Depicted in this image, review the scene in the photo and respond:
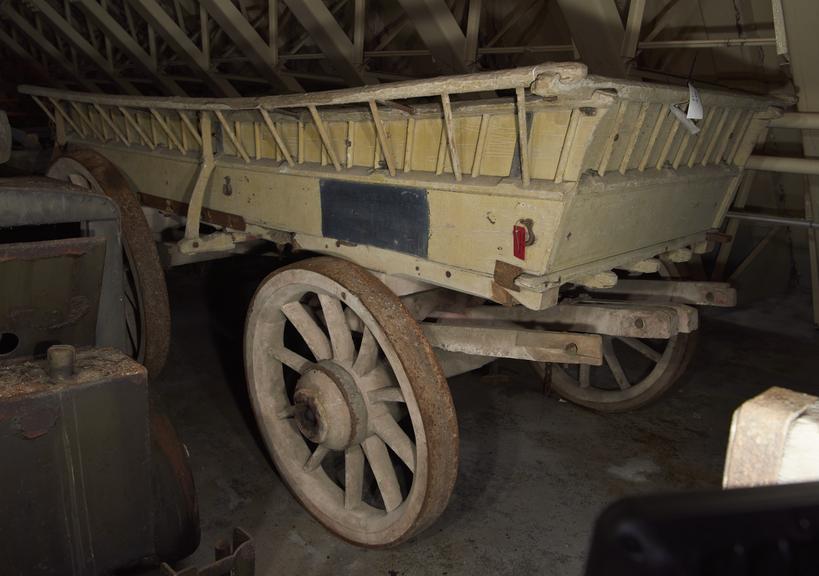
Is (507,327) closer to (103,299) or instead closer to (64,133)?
(103,299)

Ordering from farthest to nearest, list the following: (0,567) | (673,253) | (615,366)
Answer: (615,366) → (673,253) → (0,567)

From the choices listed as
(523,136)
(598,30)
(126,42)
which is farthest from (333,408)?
(126,42)

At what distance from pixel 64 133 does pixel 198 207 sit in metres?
2.06

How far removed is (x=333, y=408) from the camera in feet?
8.55

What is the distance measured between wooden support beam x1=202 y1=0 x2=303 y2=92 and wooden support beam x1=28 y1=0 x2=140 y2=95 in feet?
7.05

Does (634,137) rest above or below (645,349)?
above

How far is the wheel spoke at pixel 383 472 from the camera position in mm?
2676

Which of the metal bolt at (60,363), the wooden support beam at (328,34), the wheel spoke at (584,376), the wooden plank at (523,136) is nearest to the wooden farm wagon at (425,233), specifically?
the wooden plank at (523,136)

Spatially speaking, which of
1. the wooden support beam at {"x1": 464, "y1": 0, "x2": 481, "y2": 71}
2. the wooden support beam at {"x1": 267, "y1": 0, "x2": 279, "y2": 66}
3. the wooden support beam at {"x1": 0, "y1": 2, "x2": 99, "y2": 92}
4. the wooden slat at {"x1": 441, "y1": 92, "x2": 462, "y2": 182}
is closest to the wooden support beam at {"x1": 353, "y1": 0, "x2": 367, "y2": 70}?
the wooden support beam at {"x1": 267, "y1": 0, "x2": 279, "y2": 66}

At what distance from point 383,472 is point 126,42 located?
5.22 meters

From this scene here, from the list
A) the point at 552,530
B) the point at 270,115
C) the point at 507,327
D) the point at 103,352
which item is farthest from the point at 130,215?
the point at 552,530

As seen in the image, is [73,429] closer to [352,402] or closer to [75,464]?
[75,464]

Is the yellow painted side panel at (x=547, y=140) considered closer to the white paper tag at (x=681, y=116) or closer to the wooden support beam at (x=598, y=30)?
the white paper tag at (x=681, y=116)

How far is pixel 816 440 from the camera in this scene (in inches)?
35.5
